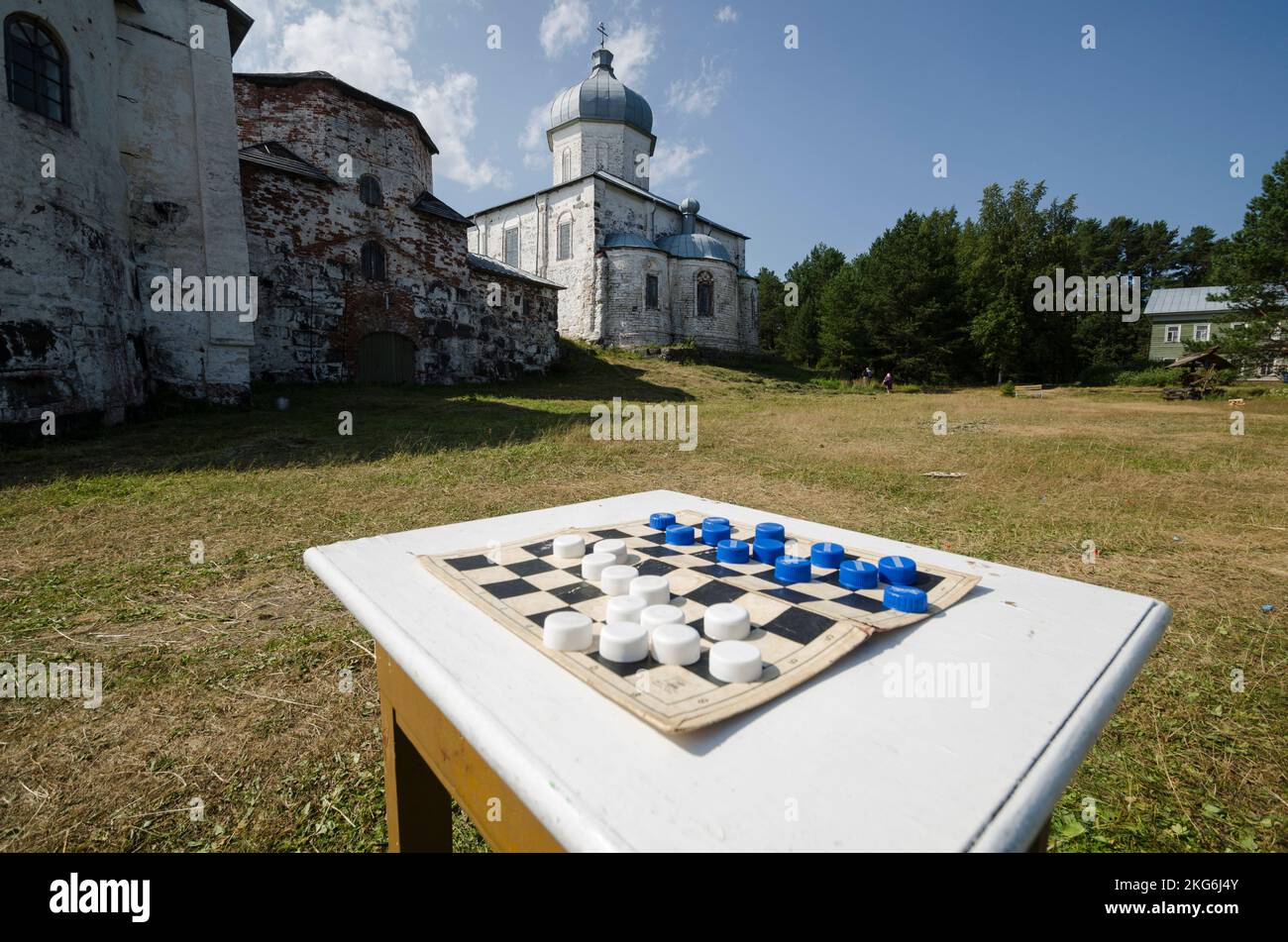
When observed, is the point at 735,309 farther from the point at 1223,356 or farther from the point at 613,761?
the point at 613,761

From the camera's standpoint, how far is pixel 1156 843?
1989 millimetres

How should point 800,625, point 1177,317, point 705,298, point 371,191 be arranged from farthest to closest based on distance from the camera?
point 1177,317 < point 705,298 < point 371,191 < point 800,625

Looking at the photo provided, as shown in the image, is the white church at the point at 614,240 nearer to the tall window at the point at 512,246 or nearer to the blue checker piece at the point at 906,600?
the tall window at the point at 512,246

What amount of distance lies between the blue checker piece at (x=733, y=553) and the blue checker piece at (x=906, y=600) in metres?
0.45

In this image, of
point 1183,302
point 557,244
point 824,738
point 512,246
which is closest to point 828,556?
point 824,738

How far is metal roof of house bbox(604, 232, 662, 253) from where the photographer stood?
28062 millimetres

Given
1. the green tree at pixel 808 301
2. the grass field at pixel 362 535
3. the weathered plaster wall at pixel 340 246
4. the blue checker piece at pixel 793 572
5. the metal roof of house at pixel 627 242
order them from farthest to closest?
the green tree at pixel 808 301 → the metal roof of house at pixel 627 242 → the weathered plaster wall at pixel 340 246 → the grass field at pixel 362 535 → the blue checker piece at pixel 793 572

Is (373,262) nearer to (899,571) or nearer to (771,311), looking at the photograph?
(899,571)

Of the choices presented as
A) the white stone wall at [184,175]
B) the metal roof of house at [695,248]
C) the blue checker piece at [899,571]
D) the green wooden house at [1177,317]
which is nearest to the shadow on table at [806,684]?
the blue checker piece at [899,571]

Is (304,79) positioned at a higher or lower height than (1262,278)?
higher

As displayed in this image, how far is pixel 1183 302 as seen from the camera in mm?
38531

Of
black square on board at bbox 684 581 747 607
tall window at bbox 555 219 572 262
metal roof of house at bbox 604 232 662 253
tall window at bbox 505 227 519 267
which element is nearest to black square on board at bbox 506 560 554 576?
black square on board at bbox 684 581 747 607

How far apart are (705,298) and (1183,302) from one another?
34.2m

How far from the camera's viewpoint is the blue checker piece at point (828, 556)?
165 cm
